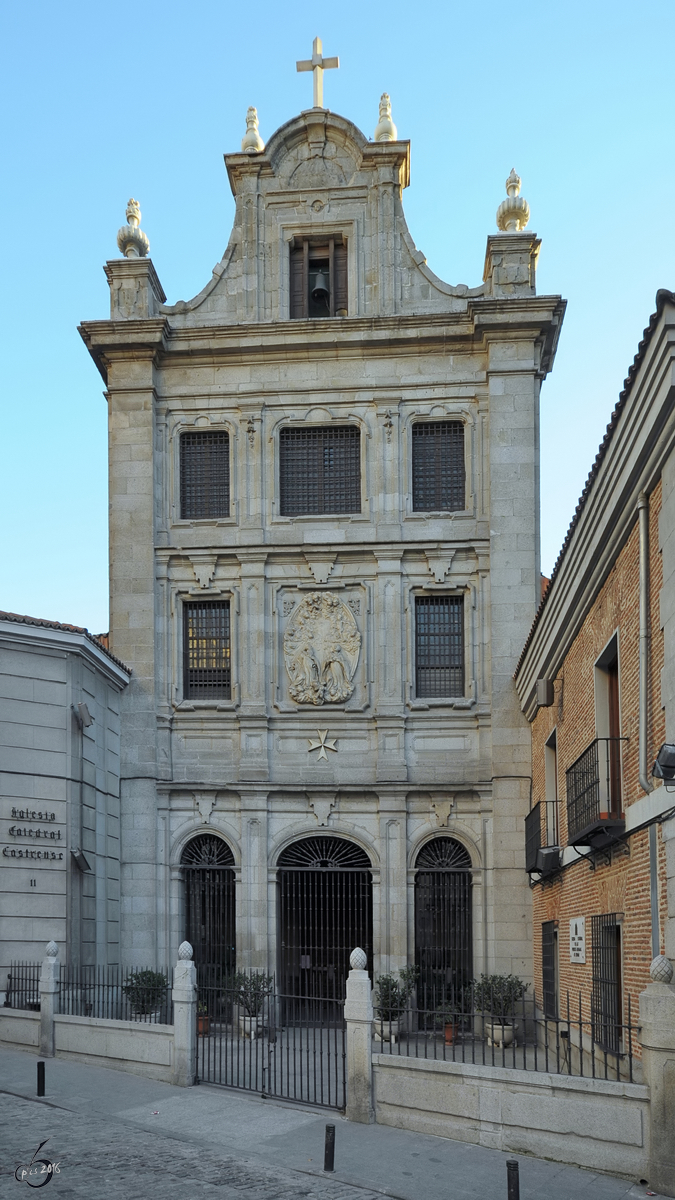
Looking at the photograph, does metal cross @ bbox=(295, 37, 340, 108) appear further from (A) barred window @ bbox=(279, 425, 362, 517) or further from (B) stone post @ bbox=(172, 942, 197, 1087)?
(B) stone post @ bbox=(172, 942, 197, 1087)

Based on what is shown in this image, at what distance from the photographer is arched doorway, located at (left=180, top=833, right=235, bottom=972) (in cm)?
2588

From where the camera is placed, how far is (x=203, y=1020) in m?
23.5

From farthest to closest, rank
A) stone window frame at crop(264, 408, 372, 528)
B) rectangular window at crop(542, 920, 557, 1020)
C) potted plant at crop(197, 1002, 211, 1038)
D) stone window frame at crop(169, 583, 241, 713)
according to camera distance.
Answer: stone window frame at crop(264, 408, 372, 528)
stone window frame at crop(169, 583, 241, 713)
potted plant at crop(197, 1002, 211, 1038)
rectangular window at crop(542, 920, 557, 1020)

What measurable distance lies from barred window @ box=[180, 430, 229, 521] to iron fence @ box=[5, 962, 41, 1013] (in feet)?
32.9

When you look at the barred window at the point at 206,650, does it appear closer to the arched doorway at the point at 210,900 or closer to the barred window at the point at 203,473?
the barred window at the point at 203,473

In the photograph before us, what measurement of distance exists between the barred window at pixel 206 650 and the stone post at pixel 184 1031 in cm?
926

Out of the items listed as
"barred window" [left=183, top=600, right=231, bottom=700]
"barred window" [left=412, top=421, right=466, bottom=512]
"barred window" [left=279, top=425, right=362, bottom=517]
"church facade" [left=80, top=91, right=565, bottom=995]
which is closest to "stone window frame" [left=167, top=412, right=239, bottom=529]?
"church facade" [left=80, top=91, right=565, bottom=995]

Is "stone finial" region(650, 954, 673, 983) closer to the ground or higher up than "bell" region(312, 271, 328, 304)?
closer to the ground

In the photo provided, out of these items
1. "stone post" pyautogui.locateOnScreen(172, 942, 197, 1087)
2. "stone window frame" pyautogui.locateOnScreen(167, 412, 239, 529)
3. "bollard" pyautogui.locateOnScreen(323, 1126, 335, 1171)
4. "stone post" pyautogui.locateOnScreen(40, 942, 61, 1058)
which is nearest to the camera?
"bollard" pyautogui.locateOnScreen(323, 1126, 335, 1171)

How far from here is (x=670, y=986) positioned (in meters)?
11.5

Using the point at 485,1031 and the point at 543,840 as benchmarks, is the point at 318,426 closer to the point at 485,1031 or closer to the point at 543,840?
the point at 543,840

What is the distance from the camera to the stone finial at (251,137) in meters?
28.2

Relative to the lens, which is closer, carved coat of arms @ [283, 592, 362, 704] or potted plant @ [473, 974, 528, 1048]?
potted plant @ [473, 974, 528, 1048]

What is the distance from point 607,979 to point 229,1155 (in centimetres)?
491
